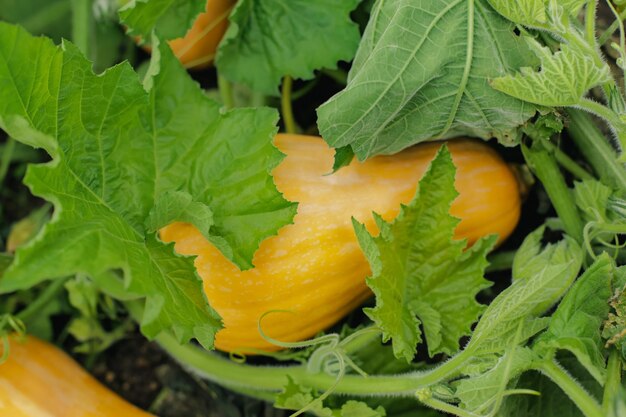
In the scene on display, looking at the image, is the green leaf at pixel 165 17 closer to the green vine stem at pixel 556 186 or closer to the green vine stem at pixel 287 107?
the green vine stem at pixel 287 107

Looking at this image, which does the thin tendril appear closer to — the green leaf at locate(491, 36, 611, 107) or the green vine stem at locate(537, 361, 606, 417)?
the green vine stem at locate(537, 361, 606, 417)

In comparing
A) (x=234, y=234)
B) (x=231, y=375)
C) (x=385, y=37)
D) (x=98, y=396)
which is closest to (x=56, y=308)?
(x=98, y=396)

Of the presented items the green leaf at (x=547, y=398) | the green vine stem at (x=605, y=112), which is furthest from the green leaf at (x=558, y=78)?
the green leaf at (x=547, y=398)

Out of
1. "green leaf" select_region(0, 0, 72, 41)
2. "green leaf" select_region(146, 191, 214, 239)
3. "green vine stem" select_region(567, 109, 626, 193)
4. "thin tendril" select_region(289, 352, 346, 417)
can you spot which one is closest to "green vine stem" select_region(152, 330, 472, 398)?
"thin tendril" select_region(289, 352, 346, 417)

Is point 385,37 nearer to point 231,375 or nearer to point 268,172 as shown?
point 268,172

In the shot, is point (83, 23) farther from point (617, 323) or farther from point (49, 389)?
point (617, 323)
